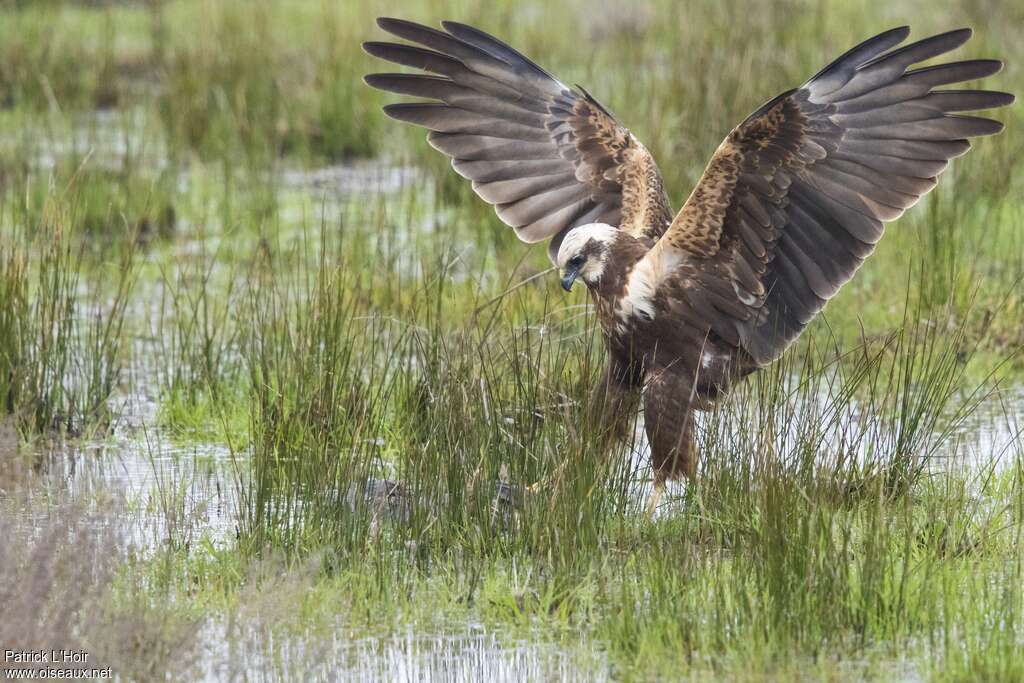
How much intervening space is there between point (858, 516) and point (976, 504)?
0.37m

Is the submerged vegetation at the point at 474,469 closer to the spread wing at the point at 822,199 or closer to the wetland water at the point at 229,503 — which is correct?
the wetland water at the point at 229,503

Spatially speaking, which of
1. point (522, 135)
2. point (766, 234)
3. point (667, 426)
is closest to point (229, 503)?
point (667, 426)

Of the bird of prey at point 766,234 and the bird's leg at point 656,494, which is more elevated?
the bird of prey at point 766,234

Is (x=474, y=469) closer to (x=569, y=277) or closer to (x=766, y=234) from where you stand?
(x=569, y=277)

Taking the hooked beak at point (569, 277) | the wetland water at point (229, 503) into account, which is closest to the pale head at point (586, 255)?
the hooked beak at point (569, 277)

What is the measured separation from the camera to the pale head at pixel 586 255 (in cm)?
528

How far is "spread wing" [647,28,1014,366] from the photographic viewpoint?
5.14 meters

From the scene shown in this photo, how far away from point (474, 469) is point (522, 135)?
1653 mm

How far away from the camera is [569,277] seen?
5.25 metres

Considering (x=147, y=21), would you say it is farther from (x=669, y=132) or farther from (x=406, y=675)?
(x=406, y=675)

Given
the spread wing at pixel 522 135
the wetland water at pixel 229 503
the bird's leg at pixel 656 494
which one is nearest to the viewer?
the wetland water at pixel 229 503

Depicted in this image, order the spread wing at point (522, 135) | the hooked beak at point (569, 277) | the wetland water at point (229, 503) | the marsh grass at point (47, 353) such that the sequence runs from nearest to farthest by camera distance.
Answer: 1. the wetland water at point (229, 503)
2. the hooked beak at point (569, 277)
3. the marsh grass at point (47, 353)
4. the spread wing at point (522, 135)

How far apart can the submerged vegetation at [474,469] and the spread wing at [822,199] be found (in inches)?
8.5

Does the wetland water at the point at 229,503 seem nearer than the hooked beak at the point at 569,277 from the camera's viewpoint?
Yes
